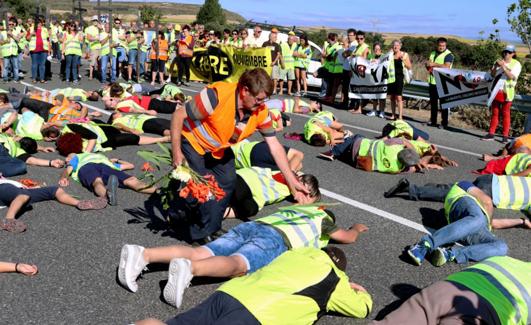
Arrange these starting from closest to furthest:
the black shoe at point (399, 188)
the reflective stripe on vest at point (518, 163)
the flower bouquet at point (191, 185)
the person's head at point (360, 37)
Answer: the flower bouquet at point (191, 185) → the black shoe at point (399, 188) → the reflective stripe on vest at point (518, 163) → the person's head at point (360, 37)

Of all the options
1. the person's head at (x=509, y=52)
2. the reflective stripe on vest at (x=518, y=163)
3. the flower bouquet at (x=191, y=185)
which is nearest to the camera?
the flower bouquet at (x=191, y=185)

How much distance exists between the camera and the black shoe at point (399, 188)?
6676 mm

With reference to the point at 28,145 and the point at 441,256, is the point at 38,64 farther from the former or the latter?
the point at 441,256

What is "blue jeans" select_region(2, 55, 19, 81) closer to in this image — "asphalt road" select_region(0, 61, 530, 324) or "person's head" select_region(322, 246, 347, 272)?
"asphalt road" select_region(0, 61, 530, 324)

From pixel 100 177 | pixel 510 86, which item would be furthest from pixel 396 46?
pixel 100 177

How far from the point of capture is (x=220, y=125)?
15.3 feet

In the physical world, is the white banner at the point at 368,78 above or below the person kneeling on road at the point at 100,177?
above

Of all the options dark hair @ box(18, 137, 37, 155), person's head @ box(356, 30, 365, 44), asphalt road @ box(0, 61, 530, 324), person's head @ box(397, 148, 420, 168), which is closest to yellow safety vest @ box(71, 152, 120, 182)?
asphalt road @ box(0, 61, 530, 324)

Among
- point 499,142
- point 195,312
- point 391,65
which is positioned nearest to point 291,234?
point 195,312

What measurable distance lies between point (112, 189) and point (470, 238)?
3732 millimetres

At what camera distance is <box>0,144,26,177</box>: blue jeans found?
6989 mm

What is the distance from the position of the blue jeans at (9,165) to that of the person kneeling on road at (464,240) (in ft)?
16.4

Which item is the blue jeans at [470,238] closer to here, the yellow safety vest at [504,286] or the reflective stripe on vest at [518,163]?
the yellow safety vest at [504,286]

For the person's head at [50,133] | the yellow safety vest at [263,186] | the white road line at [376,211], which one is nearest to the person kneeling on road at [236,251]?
the yellow safety vest at [263,186]
